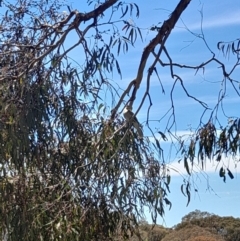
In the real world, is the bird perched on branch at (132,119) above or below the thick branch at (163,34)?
below

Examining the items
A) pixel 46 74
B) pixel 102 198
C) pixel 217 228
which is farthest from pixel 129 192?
pixel 217 228

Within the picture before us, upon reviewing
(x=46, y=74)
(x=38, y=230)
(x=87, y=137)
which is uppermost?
(x=46, y=74)

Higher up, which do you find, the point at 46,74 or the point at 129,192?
the point at 46,74

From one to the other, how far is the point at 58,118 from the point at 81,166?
338 millimetres

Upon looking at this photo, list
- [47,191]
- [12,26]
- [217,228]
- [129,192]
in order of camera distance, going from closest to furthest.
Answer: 1. [129,192]
2. [47,191]
3. [12,26]
4. [217,228]

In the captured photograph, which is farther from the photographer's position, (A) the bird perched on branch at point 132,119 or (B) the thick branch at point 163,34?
(B) the thick branch at point 163,34

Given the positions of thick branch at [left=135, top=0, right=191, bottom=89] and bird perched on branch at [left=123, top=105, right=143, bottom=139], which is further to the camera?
thick branch at [left=135, top=0, right=191, bottom=89]

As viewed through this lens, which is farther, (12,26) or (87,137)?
(12,26)

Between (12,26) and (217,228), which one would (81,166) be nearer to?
(12,26)

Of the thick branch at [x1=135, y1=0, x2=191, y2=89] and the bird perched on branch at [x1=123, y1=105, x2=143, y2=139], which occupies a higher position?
the thick branch at [x1=135, y1=0, x2=191, y2=89]

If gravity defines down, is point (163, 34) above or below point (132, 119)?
above

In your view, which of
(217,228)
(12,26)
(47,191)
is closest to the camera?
(47,191)

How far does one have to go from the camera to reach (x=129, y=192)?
122 inches

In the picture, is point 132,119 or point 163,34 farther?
point 163,34
